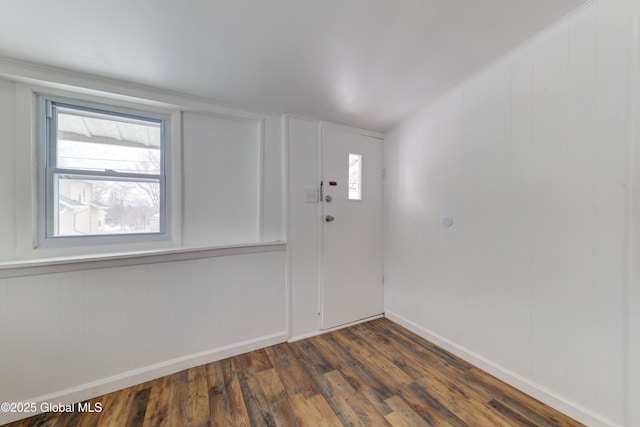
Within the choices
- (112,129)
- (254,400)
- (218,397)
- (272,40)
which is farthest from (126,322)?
(272,40)

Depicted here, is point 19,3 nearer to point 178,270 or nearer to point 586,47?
point 178,270

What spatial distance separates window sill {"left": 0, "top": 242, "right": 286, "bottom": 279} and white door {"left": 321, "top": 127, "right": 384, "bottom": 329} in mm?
714

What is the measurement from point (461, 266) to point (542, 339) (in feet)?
1.99

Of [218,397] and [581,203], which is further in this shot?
[218,397]

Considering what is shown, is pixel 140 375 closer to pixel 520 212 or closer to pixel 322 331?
pixel 322 331

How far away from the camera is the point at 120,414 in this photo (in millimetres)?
1313

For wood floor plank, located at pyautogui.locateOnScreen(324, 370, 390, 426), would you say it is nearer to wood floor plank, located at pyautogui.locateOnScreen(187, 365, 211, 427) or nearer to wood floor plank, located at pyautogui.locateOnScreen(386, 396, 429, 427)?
wood floor plank, located at pyautogui.locateOnScreen(386, 396, 429, 427)

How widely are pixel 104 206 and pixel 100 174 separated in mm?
217

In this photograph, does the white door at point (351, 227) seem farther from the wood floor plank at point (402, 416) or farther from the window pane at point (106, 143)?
the window pane at point (106, 143)

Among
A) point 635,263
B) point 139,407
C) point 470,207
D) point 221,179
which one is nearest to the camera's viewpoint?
point 635,263

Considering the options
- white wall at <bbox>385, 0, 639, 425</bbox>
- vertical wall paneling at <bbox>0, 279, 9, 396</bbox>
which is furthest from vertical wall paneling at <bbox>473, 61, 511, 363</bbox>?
vertical wall paneling at <bbox>0, 279, 9, 396</bbox>

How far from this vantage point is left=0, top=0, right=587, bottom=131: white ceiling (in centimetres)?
111

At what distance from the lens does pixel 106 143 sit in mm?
1592

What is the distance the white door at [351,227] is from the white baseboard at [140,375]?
70 centimetres
